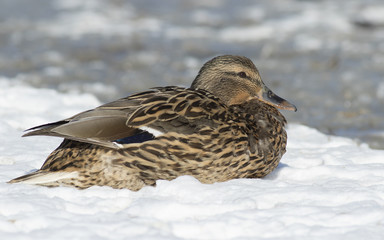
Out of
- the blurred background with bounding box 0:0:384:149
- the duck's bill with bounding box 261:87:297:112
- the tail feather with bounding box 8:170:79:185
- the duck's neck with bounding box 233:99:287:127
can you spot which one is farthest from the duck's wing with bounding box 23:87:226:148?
the blurred background with bounding box 0:0:384:149

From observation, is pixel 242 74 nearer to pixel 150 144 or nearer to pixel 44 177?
pixel 150 144

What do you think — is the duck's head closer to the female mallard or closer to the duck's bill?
the duck's bill

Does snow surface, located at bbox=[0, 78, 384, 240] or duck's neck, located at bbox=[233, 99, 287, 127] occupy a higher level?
duck's neck, located at bbox=[233, 99, 287, 127]

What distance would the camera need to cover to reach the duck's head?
223 inches

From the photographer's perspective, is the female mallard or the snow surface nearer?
the snow surface

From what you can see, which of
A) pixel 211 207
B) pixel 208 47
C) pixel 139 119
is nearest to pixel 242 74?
pixel 139 119

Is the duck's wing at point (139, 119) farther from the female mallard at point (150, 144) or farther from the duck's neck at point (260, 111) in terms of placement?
the duck's neck at point (260, 111)

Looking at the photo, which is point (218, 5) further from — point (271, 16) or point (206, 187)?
point (206, 187)

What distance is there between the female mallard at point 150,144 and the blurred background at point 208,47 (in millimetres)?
3028

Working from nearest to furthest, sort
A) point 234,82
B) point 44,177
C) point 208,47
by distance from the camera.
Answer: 1. point 44,177
2. point 234,82
3. point 208,47

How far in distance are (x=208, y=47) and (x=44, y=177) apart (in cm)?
745

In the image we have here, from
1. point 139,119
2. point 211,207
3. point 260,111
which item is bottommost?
point 211,207

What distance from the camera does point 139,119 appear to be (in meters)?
4.64

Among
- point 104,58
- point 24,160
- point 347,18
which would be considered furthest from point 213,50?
point 24,160
